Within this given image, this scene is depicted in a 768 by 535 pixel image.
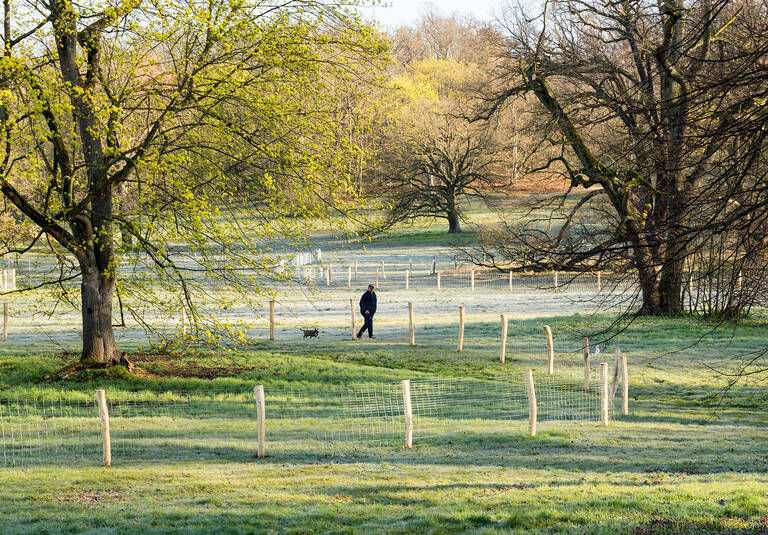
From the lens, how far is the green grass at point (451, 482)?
9.03m

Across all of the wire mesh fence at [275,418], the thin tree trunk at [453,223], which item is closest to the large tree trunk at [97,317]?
the wire mesh fence at [275,418]

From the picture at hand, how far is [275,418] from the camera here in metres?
16.8

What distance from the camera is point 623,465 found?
1274 centimetres

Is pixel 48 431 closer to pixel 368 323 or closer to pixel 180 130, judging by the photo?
pixel 180 130

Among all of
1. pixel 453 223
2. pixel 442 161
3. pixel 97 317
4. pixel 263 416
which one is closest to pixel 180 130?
pixel 97 317

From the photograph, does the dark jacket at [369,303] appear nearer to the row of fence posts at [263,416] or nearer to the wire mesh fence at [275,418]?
the wire mesh fence at [275,418]

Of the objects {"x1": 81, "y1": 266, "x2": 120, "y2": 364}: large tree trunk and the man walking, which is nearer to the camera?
{"x1": 81, "y1": 266, "x2": 120, "y2": 364}: large tree trunk

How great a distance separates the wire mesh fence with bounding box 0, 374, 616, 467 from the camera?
14.0m

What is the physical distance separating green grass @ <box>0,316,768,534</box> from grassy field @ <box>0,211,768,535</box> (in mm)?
35

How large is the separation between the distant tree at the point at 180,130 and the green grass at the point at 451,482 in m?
3.46

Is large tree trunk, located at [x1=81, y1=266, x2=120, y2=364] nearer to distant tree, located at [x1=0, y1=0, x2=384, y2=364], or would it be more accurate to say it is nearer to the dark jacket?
distant tree, located at [x1=0, y1=0, x2=384, y2=364]

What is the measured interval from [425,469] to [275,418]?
529 cm

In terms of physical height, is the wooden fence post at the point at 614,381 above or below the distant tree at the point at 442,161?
below

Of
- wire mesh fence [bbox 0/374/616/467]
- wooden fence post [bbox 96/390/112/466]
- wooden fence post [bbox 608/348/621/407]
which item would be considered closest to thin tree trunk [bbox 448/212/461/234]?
wire mesh fence [bbox 0/374/616/467]
